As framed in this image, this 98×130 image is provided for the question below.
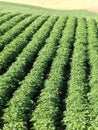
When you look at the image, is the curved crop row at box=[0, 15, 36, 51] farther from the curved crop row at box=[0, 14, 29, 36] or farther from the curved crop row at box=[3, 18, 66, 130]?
the curved crop row at box=[3, 18, 66, 130]

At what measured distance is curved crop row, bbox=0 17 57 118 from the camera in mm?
17980

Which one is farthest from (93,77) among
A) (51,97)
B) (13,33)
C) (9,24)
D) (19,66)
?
(9,24)

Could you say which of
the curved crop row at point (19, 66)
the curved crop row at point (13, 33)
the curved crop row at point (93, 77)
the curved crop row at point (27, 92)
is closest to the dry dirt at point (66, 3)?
the curved crop row at point (13, 33)

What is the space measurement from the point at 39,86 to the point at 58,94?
1207mm

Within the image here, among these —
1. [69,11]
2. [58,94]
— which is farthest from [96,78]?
[69,11]

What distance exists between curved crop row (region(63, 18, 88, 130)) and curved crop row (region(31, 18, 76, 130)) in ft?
1.81

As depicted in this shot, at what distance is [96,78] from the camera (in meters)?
20.0

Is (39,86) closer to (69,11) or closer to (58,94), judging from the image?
(58,94)

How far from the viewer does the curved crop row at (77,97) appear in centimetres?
1506

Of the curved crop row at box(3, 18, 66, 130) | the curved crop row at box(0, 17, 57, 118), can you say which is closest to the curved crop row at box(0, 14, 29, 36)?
the curved crop row at box(0, 17, 57, 118)

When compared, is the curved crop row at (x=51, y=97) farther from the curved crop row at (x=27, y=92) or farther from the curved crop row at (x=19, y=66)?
the curved crop row at (x=19, y=66)

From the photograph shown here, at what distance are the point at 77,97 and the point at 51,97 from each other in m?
1.28

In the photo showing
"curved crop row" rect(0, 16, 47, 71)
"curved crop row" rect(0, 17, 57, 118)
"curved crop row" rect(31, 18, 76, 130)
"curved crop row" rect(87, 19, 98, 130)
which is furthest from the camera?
"curved crop row" rect(0, 16, 47, 71)

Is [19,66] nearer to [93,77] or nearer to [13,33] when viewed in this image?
[93,77]
